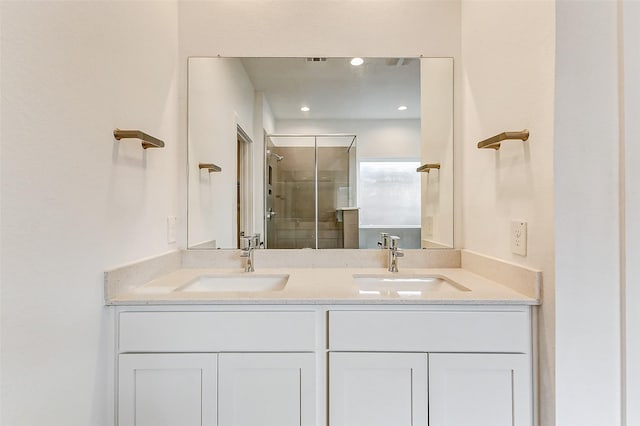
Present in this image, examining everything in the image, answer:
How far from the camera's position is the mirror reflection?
5.73ft

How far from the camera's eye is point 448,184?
1750 mm

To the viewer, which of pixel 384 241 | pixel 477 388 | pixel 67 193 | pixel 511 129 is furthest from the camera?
pixel 384 241

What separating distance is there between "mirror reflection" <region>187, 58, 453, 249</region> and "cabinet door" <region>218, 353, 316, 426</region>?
705mm

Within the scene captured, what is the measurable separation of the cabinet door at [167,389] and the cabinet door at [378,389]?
0.42m

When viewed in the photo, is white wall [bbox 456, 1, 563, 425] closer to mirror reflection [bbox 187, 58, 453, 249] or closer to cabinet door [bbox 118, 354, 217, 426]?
mirror reflection [bbox 187, 58, 453, 249]

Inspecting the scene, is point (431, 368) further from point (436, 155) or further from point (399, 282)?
point (436, 155)

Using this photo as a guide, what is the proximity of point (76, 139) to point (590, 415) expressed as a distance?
1.72m

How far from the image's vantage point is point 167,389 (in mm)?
1135

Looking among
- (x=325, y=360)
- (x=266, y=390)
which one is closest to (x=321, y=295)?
(x=325, y=360)

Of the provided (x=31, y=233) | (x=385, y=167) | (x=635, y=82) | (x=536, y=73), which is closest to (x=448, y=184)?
(x=385, y=167)

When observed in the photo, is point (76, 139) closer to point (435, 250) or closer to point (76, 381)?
point (76, 381)

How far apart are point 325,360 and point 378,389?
20 centimetres

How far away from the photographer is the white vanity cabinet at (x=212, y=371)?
1.13 metres

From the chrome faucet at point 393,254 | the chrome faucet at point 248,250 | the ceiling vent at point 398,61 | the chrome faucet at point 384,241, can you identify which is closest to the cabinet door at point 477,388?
the chrome faucet at point 393,254
